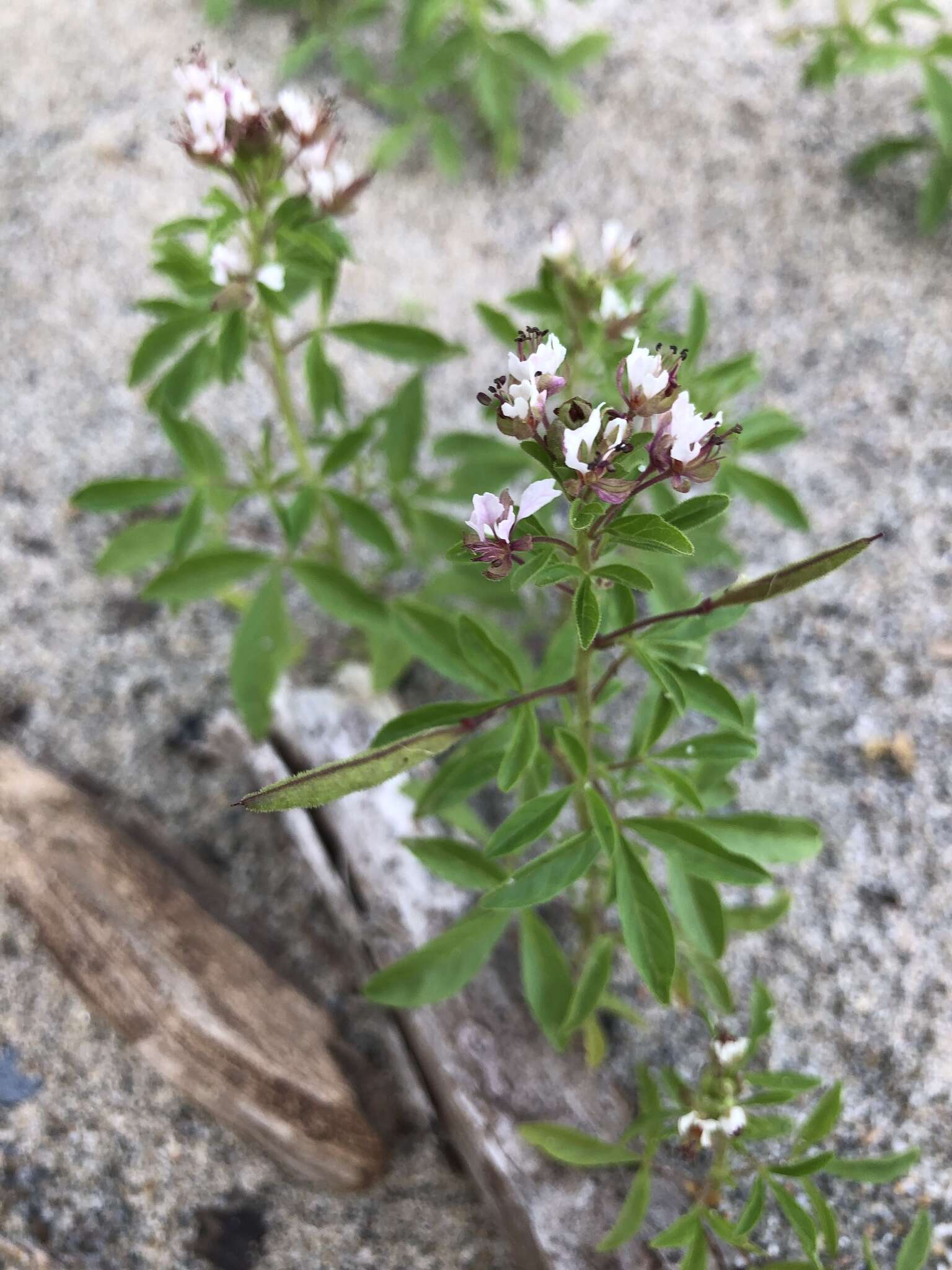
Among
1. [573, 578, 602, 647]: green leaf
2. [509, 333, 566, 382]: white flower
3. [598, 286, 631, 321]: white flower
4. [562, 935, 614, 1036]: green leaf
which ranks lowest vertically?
[562, 935, 614, 1036]: green leaf

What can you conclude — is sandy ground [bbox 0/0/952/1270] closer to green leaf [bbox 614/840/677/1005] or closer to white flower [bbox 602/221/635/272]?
green leaf [bbox 614/840/677/1005]

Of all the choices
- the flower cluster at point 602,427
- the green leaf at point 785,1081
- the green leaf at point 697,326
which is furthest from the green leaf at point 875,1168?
the green leaf at point 697,326

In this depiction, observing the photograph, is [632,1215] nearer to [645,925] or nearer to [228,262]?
[645,925]

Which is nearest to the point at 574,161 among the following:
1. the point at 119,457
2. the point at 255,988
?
the point at 119,457

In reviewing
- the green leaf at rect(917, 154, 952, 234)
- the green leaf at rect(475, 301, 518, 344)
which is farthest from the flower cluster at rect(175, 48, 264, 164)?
the green leaf at rect(917, 154, 952, 234)

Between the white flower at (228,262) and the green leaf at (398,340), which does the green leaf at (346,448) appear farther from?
the white flower at (228,262)

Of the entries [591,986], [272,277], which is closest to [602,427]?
[272,277]
